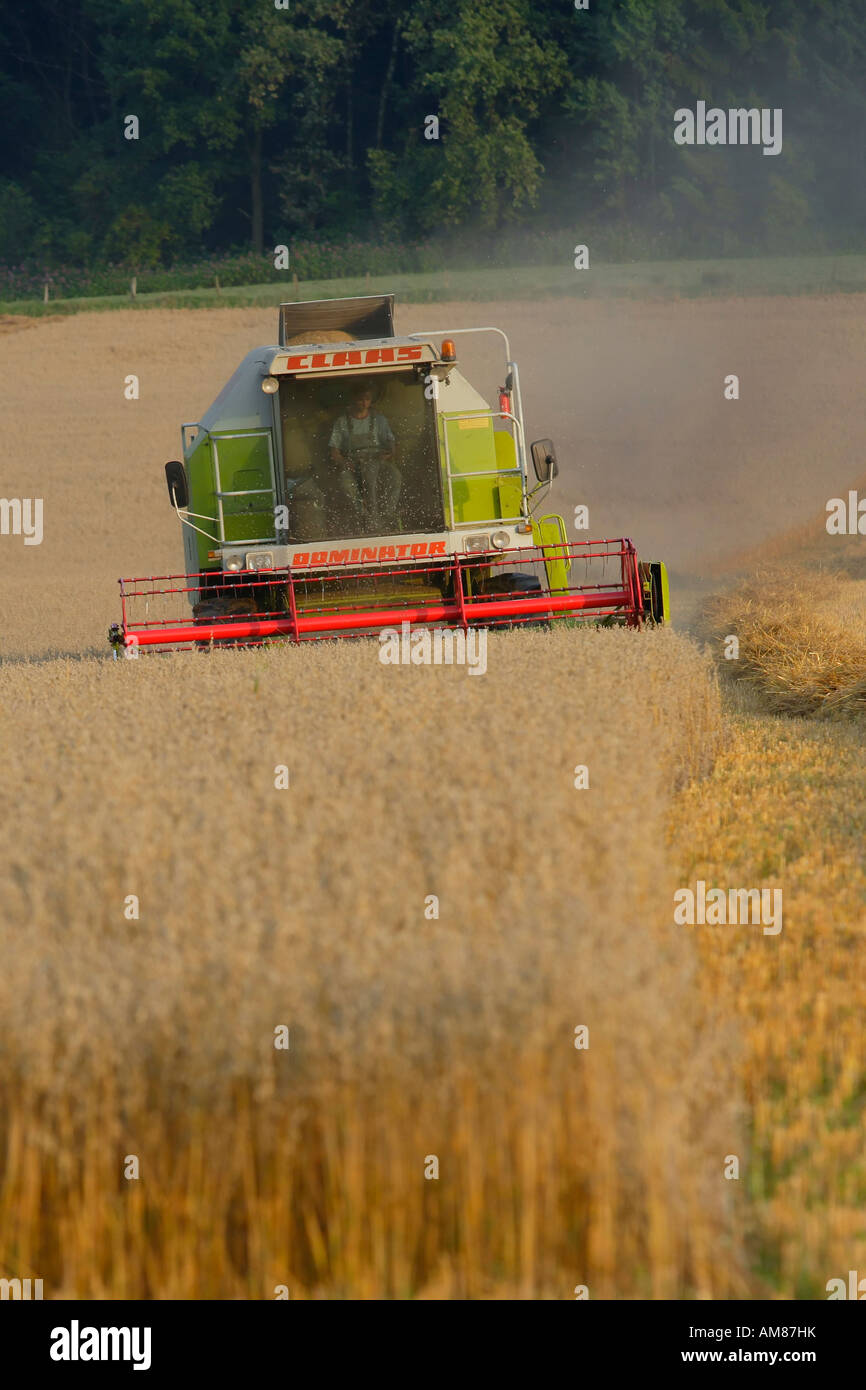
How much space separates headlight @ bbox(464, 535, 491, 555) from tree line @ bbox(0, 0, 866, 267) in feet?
114

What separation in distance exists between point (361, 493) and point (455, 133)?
123 ft

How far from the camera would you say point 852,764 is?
25.3 feet

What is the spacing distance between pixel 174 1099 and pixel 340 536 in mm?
7929

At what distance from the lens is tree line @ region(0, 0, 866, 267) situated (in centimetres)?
4522

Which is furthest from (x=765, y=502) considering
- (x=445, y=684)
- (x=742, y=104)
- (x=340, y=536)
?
(x=742, y=104)

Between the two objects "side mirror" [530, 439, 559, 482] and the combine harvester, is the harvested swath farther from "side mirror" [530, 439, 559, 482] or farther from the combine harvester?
"side mirror" [530, 439, 559, 482]

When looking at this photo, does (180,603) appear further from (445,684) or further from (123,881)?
(123,881)

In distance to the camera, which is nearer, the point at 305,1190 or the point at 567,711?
the point at 305,1190

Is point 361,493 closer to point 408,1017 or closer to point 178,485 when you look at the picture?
point 178,485

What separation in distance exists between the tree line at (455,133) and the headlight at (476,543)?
1369 inches

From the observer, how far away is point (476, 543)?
1074 centimetres
